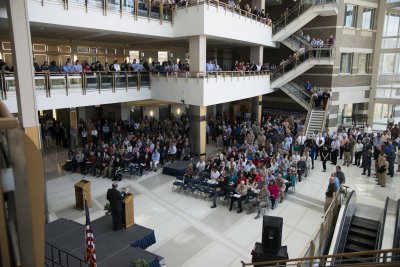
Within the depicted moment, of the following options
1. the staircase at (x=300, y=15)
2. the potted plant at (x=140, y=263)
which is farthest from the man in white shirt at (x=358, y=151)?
the potted plant at (x=140, y=263)

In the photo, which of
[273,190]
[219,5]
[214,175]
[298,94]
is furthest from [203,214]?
[298,94]

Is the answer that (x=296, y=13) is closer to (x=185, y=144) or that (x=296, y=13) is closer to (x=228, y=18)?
(x=228, y=18)

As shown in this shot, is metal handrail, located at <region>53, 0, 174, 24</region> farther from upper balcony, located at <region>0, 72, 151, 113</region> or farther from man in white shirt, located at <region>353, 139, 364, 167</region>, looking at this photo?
man in white shirt, located at <region>353, 139, 364, 167</region>

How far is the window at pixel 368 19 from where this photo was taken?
2480cm

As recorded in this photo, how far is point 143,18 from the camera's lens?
53.6 ft

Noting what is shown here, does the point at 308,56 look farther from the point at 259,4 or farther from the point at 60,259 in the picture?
the point at 60,259

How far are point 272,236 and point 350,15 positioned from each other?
884 inches

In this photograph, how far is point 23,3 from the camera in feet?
31.1

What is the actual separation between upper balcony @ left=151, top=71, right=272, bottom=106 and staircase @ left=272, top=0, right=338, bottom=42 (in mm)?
5162

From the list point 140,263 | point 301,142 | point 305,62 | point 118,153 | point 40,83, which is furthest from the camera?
point 305,62

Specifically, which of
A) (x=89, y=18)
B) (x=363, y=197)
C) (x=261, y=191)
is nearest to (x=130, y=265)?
(x=261, y=191)

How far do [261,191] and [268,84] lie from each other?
1443 cm

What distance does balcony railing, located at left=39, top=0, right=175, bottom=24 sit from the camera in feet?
44.9

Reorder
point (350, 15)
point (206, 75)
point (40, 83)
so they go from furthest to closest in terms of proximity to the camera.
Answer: point (350, 15) → point (206, 75) → point (40, 83)
